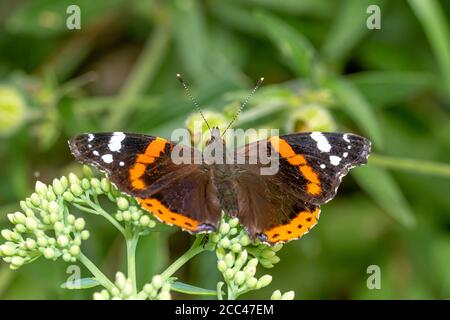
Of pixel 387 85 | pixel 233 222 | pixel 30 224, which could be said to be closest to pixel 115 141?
pixel 30 224

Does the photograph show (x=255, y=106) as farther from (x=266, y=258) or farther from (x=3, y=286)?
(x=3, y=286)

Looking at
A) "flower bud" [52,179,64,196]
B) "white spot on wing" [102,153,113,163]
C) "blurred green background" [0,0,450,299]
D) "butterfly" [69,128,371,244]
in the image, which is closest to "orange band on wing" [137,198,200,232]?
"butterfly" [69,128,371,244]

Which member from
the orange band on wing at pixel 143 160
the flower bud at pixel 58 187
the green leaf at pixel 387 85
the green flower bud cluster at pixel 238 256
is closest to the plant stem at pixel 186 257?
the green flower bud cluster at pixel 238 256

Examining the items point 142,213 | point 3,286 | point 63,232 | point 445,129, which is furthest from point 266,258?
point 445,129

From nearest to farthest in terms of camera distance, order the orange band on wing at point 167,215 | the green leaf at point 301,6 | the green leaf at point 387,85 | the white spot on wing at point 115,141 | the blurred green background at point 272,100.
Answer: the orange band on wing at point 167,215
the white spot on wing at point 115,141
the blurred green background at point 272,100
the green leaf at point 387,85
the green leaf at point 301,6

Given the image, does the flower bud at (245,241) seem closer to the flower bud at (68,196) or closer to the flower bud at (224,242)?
the flower bud at (224,242)

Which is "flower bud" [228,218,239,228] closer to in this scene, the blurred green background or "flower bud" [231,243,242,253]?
"flower bud" [231,243,242,253]
